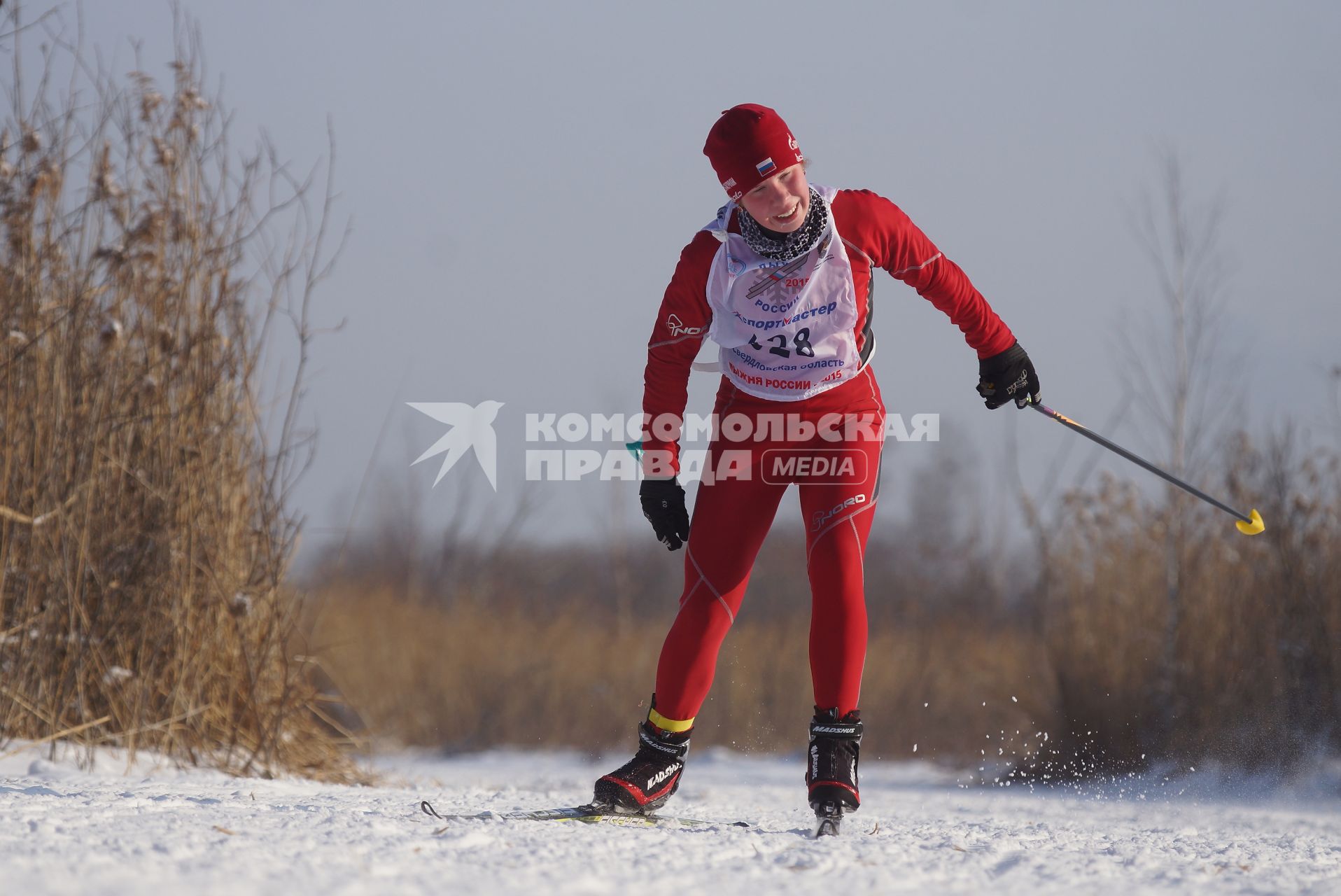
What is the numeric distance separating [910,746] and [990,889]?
7562mm

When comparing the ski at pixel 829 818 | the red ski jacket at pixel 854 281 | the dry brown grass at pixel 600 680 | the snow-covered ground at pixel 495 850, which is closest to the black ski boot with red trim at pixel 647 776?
the snow-covered ground at pixel 495 850

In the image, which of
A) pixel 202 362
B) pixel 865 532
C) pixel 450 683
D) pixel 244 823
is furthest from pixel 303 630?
pixel 450 683

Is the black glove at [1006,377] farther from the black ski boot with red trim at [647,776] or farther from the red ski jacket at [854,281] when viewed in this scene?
the black ski boot with red trim at [647,776]

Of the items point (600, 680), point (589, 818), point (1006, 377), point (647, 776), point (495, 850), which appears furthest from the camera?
point (600, 680)

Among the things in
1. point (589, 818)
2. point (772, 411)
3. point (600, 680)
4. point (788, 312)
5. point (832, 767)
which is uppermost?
point (788, 312)

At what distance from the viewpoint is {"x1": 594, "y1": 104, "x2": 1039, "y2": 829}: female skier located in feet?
8.94

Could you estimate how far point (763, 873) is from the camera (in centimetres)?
206

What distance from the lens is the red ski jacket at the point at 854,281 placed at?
2824 millimetres

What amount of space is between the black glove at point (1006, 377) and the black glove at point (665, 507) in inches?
33.0

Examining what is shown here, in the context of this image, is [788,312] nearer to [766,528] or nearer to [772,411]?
[772,411]

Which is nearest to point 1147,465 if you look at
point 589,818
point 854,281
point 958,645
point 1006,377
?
point 1006,377

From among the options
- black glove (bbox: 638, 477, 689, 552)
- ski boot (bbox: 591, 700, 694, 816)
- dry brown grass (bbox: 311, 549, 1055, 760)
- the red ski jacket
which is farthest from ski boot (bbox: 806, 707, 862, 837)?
dry brown grass (bbox: 311, 549, 1055, 760)

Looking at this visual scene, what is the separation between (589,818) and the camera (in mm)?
2725

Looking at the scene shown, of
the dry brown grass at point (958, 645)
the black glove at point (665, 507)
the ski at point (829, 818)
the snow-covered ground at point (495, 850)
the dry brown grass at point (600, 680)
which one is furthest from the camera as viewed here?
the dry brown grass at point (600, 680)
